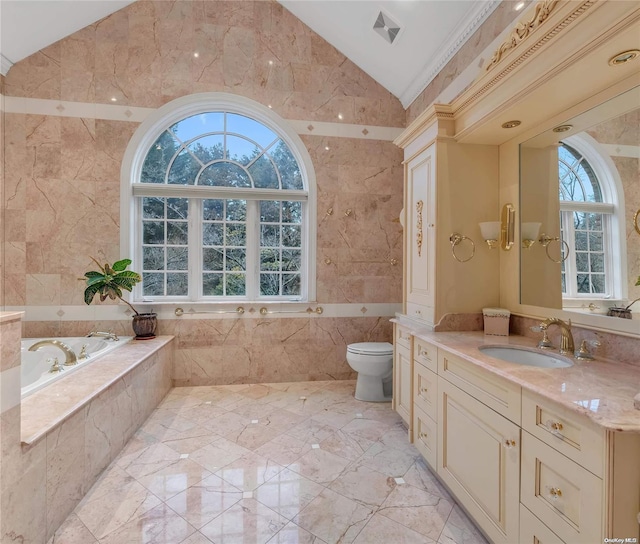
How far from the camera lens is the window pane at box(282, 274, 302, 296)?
3.57 metres

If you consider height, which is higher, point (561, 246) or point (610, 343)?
point (561, 246)

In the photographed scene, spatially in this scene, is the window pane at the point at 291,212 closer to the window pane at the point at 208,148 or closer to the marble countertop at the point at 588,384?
the window pane at the point at 208,148

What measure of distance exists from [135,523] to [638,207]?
2563mm

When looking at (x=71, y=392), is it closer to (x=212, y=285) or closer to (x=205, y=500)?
(x=205, y=500)

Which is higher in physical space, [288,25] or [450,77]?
[288,25]

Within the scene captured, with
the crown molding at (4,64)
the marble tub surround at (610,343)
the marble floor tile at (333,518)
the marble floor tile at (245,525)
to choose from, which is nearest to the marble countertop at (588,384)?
the marble tub surround at (610,343)

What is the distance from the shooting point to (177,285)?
3.40 meters

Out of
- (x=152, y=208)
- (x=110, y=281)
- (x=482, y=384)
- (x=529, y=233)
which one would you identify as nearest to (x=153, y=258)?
(x=152, y=208)

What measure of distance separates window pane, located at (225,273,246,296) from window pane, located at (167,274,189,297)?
0.41 meters

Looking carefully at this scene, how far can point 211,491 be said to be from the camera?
5.69 feet

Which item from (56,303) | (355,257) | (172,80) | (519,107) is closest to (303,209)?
(355,257)

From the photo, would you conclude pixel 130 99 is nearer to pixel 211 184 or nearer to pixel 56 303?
pixel 211 184

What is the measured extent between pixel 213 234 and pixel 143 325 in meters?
1.09

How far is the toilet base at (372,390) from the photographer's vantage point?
295 centimetres
